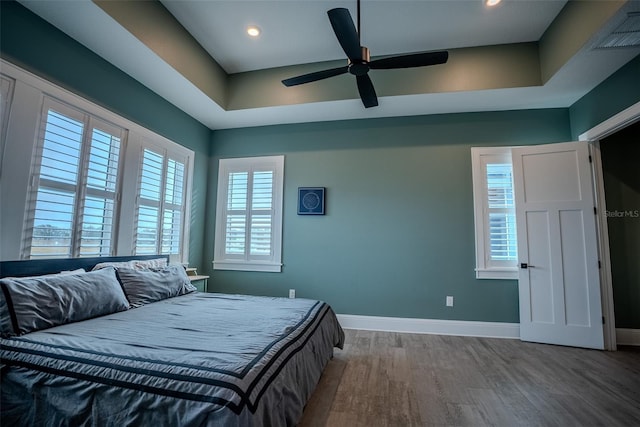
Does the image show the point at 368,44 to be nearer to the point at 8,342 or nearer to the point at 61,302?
the point at 61,302

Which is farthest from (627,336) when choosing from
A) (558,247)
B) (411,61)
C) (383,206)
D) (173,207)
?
(173,207)

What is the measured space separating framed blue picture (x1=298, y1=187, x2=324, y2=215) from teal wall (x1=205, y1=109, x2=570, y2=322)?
0.09 metres

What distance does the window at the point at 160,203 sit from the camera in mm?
3375

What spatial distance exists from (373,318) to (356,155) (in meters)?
2.27

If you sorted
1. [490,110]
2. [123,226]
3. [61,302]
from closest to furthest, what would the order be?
[61,302] < [123,226] < [490,110]

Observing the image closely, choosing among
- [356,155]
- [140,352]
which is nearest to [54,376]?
[140,352]

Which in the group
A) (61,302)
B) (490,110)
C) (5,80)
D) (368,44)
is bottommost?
(61,302)

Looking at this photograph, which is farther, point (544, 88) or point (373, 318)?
point (373, 318)

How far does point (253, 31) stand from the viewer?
3.21 meters

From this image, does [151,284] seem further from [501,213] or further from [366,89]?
[501,213]

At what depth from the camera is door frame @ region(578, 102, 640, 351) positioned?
3109 mm

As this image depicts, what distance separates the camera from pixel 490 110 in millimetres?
3857

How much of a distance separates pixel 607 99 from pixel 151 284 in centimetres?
503

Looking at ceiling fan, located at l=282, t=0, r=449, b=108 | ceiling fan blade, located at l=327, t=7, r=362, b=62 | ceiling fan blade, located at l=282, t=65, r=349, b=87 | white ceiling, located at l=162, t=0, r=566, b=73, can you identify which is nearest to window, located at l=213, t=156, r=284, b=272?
white ceiling, located at l=162, t=0, r=566, b=73
